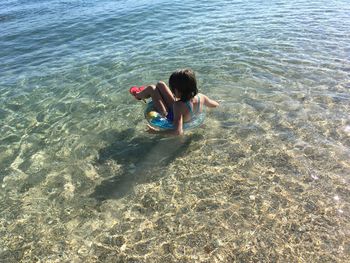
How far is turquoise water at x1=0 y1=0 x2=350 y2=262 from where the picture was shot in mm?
4453

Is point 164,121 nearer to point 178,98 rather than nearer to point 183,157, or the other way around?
point 178,98

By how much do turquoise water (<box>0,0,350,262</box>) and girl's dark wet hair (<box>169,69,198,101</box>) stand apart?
3.58ft

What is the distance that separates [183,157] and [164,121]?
30.9 inches

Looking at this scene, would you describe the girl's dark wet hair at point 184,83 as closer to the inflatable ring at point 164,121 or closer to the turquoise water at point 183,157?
the inflatable ring at point 164,121

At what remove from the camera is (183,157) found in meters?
6.08

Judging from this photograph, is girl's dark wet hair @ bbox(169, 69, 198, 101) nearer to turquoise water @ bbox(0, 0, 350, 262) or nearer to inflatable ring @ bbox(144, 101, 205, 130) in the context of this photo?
inflatable ring @ bbox(144, 101, 205, 130)

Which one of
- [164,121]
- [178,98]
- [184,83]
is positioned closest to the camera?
[184,83]

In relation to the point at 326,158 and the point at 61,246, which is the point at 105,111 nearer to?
the point at 61,246

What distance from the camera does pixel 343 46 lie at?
1043 cm

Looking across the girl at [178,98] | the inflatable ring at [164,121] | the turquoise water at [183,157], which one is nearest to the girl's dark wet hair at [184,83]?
the girl at [178,98]

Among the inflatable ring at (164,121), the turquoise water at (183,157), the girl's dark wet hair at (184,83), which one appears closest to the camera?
the turquoise water at (183,157)

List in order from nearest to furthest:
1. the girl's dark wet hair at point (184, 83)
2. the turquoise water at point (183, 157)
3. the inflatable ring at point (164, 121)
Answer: the turquoise water at point (183, 157) → the girl's dark wet hair at point (184, 83) → the inflatable ring at point (164, 121)

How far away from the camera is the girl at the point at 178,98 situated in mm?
5617

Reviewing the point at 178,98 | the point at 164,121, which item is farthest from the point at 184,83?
the point at 164,121
